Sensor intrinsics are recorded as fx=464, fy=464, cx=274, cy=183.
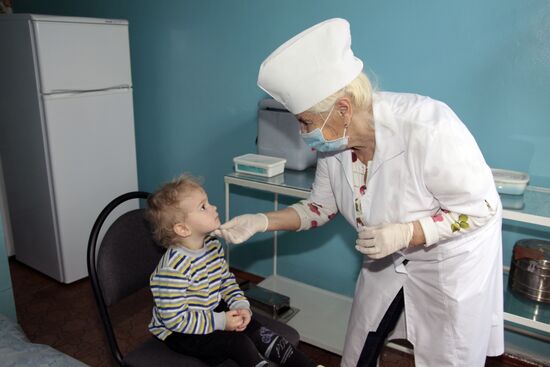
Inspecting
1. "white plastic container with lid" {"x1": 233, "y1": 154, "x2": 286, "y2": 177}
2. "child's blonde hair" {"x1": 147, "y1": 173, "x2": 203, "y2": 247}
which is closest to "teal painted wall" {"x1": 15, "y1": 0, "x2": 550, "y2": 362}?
"white plastic container with lid" {"x1": 233, "y1": 154, "x2": 286, "y2": 177}

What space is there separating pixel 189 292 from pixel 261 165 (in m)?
0.76

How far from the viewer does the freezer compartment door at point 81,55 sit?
229cm

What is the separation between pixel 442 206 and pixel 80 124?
1.99 m

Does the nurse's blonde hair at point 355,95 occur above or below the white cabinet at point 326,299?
above

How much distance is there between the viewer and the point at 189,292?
4.24ft

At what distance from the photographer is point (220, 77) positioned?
8.13 ft

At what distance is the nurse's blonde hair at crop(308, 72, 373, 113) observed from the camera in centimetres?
117

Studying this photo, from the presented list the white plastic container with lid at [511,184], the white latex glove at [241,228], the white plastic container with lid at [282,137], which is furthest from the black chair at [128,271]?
the white plastic container with lid at [511,184]

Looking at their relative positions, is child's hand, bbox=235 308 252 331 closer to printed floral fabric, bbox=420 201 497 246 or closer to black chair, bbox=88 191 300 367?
black chair, bbox=88 191 300 367

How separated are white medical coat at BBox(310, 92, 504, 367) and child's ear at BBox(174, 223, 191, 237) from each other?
45cm

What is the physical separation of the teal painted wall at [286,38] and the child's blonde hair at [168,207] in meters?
0.66

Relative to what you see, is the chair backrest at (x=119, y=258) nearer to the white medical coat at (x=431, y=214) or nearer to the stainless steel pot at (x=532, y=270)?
the white medical coat at (x=431, y=214)

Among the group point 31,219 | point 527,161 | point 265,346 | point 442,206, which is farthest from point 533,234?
point 31,219

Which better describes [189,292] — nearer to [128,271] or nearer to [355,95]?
[128,271]
